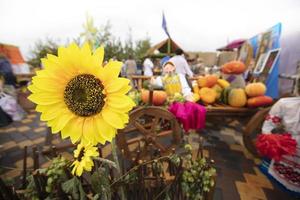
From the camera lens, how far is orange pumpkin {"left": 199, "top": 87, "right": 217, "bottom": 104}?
2516mm

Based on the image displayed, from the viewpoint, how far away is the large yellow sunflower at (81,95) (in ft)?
1.60

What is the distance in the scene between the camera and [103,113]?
508mm

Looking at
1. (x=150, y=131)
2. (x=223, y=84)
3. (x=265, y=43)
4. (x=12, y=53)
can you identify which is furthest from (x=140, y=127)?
(x=12, y=53)

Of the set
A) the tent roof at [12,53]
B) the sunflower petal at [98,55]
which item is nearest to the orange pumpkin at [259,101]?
the sunflower petal at [98,55]

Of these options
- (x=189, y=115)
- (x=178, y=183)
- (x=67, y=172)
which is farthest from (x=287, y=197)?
(x=67, y=172)

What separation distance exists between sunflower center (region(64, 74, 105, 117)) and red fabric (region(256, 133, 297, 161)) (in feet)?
5.87

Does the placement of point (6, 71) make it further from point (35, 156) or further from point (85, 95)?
point (85, 95)

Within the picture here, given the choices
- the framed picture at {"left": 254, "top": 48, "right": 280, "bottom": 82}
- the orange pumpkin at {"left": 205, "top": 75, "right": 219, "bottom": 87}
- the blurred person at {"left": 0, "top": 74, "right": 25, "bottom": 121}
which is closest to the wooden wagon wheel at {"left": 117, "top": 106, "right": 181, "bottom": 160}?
the orange pumpkin at {"left": 205, "top": 75, "right": 219, "bottom": 87}

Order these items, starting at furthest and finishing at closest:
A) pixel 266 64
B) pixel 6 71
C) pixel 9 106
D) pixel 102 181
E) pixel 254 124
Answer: pixel 6 71 < pixel 9 106 < pixel 266 64 < pixel 254 124 < pixel 102 181

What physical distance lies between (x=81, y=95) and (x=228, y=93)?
239 cm

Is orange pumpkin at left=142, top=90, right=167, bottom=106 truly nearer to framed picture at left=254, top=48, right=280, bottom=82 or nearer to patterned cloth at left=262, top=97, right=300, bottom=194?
patterned cloth at left=262, top=97, right=300, bottom=194

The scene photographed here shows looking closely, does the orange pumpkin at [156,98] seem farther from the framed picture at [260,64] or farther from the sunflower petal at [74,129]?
the framed picture at [260,64]

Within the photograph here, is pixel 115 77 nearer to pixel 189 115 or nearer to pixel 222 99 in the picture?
pixel 189 115

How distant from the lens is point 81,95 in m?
0.51
